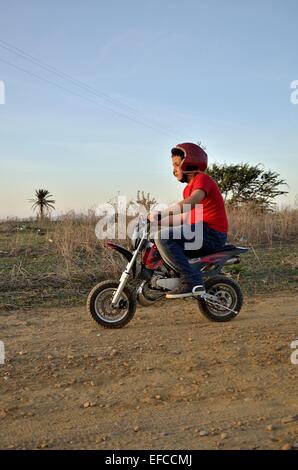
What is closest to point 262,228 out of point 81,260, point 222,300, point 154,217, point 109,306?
point 81,260

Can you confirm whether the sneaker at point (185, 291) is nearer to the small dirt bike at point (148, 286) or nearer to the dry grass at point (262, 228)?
the small dirt bike at point (148, 286)

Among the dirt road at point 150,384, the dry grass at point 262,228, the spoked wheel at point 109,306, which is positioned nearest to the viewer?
the dirt road at point 150,384

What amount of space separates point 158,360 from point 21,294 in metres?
3.22

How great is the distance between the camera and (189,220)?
5.54 m

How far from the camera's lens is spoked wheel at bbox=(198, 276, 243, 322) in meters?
5.62

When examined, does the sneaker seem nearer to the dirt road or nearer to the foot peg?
the foot peg

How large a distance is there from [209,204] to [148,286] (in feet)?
3.63

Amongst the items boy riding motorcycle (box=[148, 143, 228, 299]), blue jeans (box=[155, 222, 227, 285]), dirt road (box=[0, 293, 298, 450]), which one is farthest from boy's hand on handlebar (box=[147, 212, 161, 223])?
dirt road (box=[0, 293, 298, 450])

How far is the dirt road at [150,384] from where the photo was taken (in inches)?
114

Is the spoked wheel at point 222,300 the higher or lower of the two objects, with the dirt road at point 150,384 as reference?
higher

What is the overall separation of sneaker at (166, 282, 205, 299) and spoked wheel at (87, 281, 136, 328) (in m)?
0.42

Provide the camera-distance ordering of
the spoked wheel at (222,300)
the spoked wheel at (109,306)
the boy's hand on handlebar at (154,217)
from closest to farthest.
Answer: the spoked wheel at (109,306) < the boy's hand on handlebar at (154,217) < the spoked wheel at (222,300)

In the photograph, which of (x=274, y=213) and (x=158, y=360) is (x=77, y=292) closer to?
(x=158, y=360)

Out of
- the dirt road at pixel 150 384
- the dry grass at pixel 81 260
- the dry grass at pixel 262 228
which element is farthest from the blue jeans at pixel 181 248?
the dry grass at pixel 262 228
